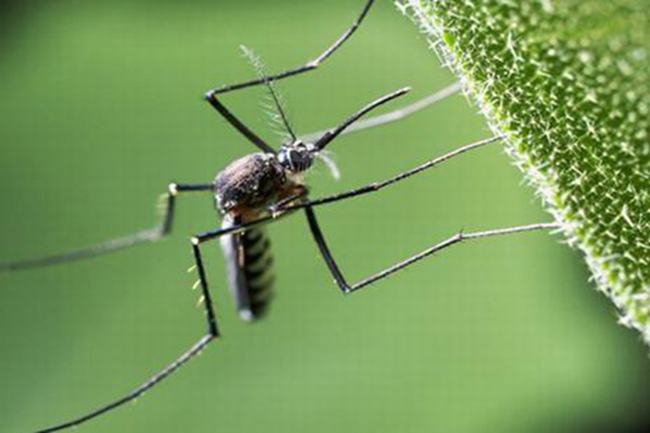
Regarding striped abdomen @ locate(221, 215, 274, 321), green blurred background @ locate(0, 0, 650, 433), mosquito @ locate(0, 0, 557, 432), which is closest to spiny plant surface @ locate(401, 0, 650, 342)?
mosquito @ locate(0, 0, 557, 432)

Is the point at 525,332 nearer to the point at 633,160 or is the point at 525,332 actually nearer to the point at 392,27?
the point at 392,27

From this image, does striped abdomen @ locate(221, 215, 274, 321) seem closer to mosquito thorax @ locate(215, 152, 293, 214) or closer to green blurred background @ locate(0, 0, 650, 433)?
mosquito thorax @ locate(215, 152, 293, 214)

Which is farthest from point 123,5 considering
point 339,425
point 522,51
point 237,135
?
point 522,51

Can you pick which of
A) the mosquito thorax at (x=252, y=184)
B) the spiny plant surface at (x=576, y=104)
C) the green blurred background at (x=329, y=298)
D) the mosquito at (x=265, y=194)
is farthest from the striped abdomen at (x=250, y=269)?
the spiny plant surface at (x=576, y=104)

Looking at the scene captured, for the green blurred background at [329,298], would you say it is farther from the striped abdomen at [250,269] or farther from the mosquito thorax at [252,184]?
the mosquito thorax at [252,184]

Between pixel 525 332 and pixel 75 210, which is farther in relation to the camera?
pixel 75 210

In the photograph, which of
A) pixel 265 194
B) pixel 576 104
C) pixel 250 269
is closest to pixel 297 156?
pixel 265 194
